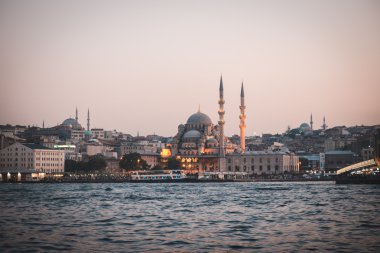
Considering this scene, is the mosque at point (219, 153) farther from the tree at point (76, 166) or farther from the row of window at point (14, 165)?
the row of window at point (14, 165)

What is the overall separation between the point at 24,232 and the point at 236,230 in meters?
7.31

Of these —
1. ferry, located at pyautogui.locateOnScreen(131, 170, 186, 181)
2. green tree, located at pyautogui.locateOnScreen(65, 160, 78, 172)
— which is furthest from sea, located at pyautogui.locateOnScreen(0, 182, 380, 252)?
green tree, located at pyautogui.locateOnScreen(65, 160, 78, 172)

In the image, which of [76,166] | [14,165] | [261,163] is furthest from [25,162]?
[261,163]

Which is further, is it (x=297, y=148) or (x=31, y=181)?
(x=297, y=148)

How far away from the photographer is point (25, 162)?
120750 mm

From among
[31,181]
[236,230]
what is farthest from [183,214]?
[31,181]

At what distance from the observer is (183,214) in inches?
1296

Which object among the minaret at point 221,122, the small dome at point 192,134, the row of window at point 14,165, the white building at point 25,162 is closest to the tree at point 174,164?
the small dome at point 192,134

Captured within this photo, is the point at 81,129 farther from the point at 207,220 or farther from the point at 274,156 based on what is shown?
the point at 207,220

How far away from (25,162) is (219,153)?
38916mm

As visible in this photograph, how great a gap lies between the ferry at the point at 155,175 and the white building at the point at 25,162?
1414cm

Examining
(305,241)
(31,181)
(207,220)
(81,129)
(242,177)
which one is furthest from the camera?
(81,129)

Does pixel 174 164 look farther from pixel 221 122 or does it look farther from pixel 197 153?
pixel 221 122

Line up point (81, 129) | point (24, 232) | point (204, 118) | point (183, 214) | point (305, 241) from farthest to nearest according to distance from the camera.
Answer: point (81, 129), point (204, 118), point (183, 214), point (24, 232), point (305, 241)
